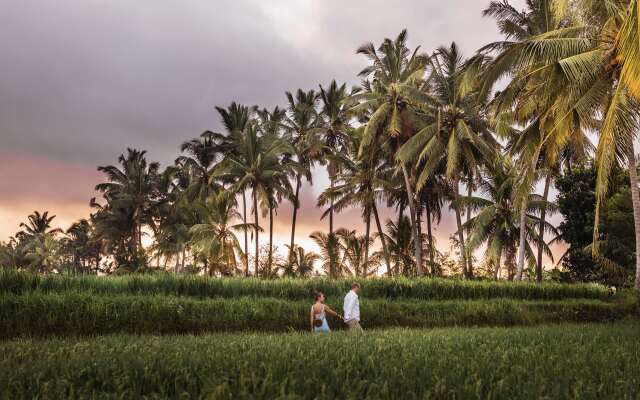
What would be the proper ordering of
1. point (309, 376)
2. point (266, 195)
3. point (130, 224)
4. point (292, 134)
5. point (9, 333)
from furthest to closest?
point (130, 224)
point (292, 134)
point (266, 195)
point (9, 333)
point (309, 376)

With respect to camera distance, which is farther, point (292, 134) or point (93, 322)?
point (292, 134)

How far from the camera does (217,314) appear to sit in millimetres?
13953

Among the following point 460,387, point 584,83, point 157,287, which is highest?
point 584,83

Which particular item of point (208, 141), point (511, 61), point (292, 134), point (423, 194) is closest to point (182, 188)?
point (208, 141)

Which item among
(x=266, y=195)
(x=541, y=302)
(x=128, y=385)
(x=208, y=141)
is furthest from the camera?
(x=208, y=141)

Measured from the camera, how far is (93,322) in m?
12.4

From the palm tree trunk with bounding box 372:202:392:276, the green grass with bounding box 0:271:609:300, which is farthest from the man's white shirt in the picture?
the palm tree trunk with bounding box 372:202:392:276

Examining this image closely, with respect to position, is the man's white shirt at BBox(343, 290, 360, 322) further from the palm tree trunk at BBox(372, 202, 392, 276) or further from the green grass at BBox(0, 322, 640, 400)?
the palm tree trunk at BBox(372, 202, 392, 276)

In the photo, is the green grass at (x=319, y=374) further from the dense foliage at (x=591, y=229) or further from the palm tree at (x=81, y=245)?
the palm tree at (x=81, y=245)

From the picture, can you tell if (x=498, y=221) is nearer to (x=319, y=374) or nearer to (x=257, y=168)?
(x=257, y=168)

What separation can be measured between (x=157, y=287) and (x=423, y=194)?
2564 cm

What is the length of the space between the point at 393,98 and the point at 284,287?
62.1ft

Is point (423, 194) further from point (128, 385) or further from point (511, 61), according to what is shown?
point (128, 385)

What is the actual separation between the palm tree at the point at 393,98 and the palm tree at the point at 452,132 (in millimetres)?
1289
